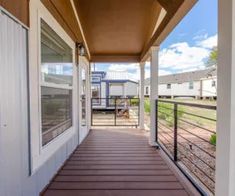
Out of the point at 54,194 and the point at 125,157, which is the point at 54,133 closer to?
the point at 54,194

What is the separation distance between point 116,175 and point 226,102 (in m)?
1.92

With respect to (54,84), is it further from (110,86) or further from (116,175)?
(110,86)

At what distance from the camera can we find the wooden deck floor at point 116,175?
7.85 ft

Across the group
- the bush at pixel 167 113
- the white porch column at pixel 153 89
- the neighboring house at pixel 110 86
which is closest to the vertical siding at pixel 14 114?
the bush at pixel 167 113

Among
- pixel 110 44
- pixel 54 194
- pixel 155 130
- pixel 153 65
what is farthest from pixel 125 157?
pixel 110 44

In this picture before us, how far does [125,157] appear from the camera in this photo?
3666 mm

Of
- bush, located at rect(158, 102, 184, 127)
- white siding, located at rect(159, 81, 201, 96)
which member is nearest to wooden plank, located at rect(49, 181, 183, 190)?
bush, located at rect(158, 102, 184, 127)

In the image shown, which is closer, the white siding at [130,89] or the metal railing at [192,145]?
the metal railing at [192,145]

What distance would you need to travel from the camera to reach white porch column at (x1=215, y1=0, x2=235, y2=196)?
4.09ft

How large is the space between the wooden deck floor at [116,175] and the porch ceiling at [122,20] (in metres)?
1.95

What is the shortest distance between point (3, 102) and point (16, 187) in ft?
2.20

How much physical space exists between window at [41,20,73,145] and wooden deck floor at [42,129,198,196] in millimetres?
520

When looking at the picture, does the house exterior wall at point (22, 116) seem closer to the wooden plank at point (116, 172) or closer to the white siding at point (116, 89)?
the wooden plank at point (116, 172)

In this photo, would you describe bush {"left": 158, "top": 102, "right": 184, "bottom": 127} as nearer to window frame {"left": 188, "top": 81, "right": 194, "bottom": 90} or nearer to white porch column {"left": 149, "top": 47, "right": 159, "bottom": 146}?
white porch column {"left": 149, "top": 47, "right": 159, "bottom": 146}
